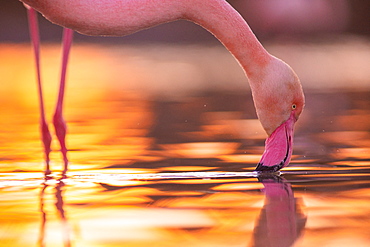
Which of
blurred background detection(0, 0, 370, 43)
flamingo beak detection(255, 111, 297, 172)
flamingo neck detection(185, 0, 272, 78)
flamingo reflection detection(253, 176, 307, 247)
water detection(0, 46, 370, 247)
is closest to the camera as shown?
flamingo reflection detection(253, 176, 307, 247)

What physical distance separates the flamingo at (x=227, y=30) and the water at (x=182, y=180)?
0.77 feet

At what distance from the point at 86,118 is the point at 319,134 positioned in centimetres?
214

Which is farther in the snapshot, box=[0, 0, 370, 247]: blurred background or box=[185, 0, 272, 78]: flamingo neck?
box=[185, 0, 272, 78]: flamingo neck

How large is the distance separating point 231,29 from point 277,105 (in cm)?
46

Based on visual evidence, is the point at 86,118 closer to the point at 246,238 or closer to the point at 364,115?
the point at 364,115

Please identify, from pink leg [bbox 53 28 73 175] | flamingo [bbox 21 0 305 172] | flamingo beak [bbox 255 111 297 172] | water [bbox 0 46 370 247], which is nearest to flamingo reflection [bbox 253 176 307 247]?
water [bbox 0 46 370 247]

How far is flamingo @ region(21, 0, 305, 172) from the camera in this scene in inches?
154

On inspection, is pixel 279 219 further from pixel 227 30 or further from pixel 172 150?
pixel 172 150

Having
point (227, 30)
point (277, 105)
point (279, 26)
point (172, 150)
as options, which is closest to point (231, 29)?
point (227, 30)

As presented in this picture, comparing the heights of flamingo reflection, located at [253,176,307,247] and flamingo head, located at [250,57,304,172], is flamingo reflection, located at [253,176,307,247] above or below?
below

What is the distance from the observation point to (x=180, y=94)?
9.08 metres

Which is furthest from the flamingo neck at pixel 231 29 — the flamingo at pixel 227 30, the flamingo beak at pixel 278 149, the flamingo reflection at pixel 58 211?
the flamingo reflection at pixel 58 211

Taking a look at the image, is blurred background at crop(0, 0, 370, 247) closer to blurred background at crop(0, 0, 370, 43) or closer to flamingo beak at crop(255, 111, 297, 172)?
flamingo beak at crop(255, 111, 297, 172)

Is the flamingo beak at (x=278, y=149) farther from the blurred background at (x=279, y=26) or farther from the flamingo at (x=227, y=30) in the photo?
the blurred background at (x=279, y=26)
